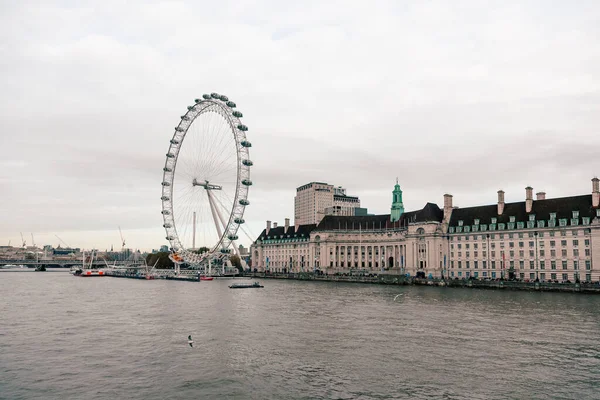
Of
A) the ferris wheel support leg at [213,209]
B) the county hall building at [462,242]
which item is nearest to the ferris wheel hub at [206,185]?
the ferris wheel support leg at [213,209]

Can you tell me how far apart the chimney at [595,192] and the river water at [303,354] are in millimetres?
44183

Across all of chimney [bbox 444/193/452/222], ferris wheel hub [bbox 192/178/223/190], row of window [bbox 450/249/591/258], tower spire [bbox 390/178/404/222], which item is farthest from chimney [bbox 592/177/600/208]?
ferris wheel hub [bbox 192/178/223/190]

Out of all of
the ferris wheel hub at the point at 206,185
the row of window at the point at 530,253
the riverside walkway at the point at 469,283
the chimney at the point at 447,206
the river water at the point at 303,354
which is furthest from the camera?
the chimney at the point at 447,206

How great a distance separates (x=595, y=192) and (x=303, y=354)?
84515mm

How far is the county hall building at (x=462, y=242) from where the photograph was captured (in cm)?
9756

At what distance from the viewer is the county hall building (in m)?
97.6

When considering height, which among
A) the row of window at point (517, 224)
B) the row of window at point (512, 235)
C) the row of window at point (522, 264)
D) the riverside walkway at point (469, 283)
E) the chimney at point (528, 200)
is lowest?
the riverside walkway at point (469, 283)

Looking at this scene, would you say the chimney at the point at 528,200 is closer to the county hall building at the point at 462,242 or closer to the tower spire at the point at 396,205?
the county hall building at the point at 462,242

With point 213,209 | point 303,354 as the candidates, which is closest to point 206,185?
point 213,209

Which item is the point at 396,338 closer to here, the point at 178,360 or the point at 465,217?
the point at 178,360

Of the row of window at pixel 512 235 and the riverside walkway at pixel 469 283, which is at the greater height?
the row of window at pixel 512 235

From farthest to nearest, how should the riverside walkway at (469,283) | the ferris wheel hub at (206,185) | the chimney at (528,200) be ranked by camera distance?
the ferris wheel hub at (206,185)
the chimney at (528,200)
the riverside walkway at (469,283)

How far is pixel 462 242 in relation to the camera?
11962cm

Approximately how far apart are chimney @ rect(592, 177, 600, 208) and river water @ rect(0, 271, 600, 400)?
44183mm
